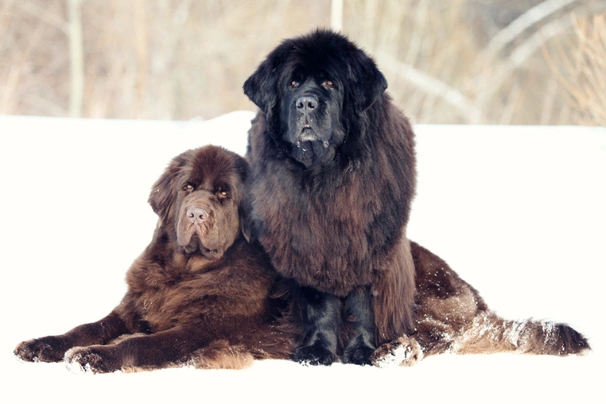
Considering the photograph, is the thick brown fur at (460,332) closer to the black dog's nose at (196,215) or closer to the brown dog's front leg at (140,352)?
the brown dog's front leg at (140,352)

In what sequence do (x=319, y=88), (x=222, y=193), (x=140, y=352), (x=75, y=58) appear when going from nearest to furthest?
(x=140, y=352), (x=319, y=88), (x=222, y=193), (x=75, y=58)

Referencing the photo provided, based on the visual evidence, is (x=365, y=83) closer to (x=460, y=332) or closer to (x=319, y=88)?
(x=319, y=88)

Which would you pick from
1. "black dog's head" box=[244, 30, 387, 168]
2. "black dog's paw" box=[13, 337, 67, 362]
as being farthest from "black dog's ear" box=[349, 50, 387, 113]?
"black dog's paw" box=[13, 337, 67, 362]

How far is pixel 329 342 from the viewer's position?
372 centimetres

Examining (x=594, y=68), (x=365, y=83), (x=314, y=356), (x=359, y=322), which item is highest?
(x=594, y=68)

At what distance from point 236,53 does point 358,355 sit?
41.8ft

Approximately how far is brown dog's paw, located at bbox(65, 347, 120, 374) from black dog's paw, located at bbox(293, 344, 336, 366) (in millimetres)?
895

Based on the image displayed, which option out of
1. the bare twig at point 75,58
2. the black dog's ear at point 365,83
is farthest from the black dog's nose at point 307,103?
the bare twig at point 75,58

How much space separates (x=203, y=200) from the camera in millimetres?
3719

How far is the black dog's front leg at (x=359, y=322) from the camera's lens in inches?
147

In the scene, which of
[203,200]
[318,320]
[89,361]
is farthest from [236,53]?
[89,361]

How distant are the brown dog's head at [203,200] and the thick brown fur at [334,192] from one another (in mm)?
190

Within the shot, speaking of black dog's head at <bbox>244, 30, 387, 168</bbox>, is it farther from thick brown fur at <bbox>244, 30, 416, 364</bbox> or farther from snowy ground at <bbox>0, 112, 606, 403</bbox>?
snowy ground at <bbox>0, 112, 606, 403</bbox>

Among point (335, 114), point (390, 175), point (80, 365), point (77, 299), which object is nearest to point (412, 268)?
point (390, 175)
